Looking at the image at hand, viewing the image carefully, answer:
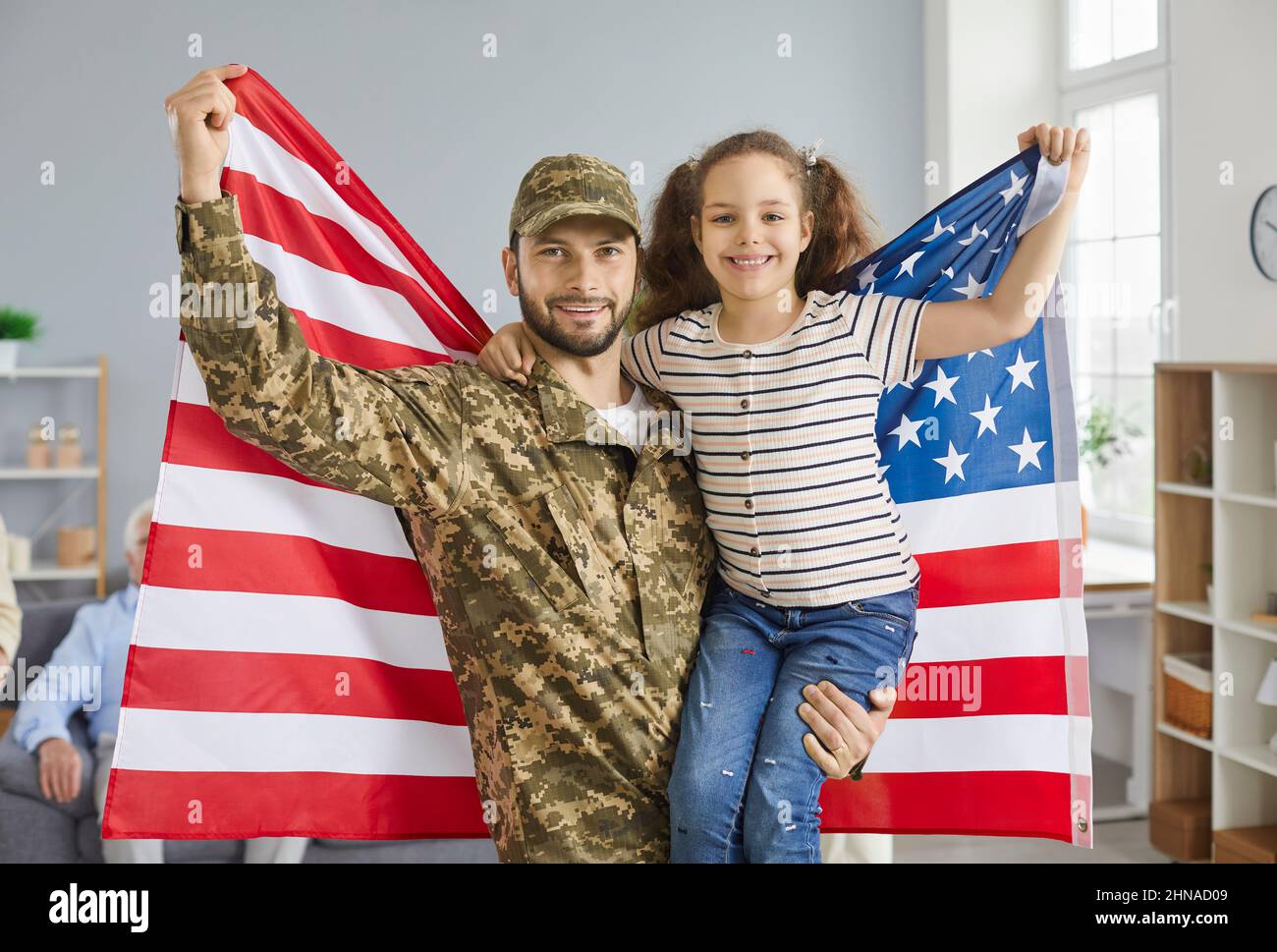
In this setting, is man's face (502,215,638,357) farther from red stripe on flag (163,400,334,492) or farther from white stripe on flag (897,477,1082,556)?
white stripe on flag (897,477,1082,556)

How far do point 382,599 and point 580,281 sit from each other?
61 centimetres

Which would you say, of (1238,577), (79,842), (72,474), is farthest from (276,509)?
(1238,577)

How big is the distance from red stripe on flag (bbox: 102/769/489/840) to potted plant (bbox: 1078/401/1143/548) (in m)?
3.84

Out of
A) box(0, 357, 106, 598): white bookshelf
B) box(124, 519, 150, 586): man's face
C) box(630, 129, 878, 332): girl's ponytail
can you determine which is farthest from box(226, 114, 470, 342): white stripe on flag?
box(0, 357, 106, 598): white bookshelf

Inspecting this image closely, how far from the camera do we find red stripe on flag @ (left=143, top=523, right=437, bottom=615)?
1724 millimetres

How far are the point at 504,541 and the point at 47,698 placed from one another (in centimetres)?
259

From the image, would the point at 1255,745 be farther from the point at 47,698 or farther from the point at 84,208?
the point at 84,208

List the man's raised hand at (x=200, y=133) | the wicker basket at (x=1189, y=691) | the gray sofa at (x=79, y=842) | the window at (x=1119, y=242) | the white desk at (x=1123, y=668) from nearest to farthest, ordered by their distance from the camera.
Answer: the man's raised hand at (x=200, y=133) → the gray sofa at (x=79, y=842) → the wicker basket at (x=1189, y=691) → the white desk at (x=1123, y=668) → the window at (x=1119, y=242)

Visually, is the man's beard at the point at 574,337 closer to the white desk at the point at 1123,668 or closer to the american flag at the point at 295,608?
the american flag at the point at 295,608

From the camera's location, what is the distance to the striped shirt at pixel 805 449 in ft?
5.47

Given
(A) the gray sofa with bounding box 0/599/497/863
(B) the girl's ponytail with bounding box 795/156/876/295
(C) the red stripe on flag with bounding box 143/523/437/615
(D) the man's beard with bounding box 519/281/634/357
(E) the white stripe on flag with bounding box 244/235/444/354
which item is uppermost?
(B) the girl's ponytail with bounding box 795/156/876/295

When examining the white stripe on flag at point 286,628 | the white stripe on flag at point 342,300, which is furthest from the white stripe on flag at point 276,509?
the white stripe on flag at point 342,300

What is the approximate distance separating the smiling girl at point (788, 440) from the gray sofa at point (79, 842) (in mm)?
2103

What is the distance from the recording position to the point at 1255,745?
398 cm
